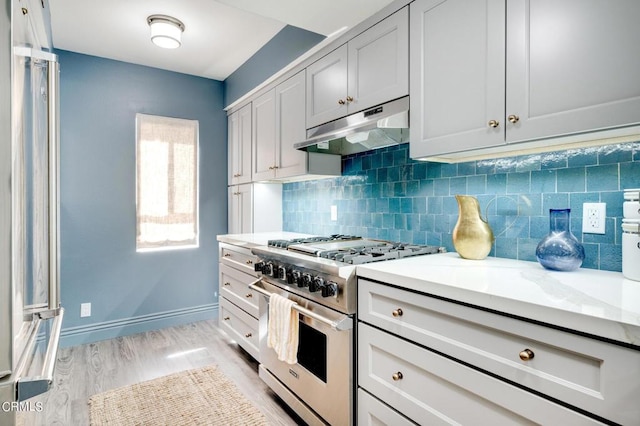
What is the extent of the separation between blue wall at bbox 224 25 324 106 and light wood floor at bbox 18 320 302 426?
2372 millimetres

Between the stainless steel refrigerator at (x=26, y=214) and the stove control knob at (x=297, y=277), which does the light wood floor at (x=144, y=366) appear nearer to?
the stove control knob at (x=297, y=277)

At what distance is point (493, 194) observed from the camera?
1.73 metres

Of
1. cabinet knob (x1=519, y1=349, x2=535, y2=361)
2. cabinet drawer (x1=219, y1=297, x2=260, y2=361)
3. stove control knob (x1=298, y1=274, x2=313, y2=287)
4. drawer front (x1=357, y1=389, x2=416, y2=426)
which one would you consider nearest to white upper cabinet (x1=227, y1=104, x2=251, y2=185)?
cabinet drawer (x1=219, y1=297, x2=260, y2=361)

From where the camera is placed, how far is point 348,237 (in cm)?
248

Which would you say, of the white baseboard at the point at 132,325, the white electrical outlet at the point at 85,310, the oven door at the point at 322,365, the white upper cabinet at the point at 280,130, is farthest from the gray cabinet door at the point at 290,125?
the white electrical outlet at the point at 85,310

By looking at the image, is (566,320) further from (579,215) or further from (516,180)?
(516,180)

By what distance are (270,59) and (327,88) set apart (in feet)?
3.11

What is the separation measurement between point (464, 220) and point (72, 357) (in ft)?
10.8

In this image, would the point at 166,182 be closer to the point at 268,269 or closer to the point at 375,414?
the point at 268,269

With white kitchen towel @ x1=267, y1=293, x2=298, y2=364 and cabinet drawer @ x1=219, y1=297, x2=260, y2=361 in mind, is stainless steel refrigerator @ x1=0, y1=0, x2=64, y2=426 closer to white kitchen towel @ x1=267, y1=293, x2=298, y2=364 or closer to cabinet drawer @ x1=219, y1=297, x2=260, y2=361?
white kitchen towel @ x1=267, y1=293, x2=298, y2=364

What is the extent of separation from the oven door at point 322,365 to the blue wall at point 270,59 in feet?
5.61

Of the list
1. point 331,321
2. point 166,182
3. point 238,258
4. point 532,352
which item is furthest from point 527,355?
point 166,182

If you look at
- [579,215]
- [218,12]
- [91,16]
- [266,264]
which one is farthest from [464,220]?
[91,16]

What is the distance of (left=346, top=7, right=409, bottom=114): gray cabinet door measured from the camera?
174cm
